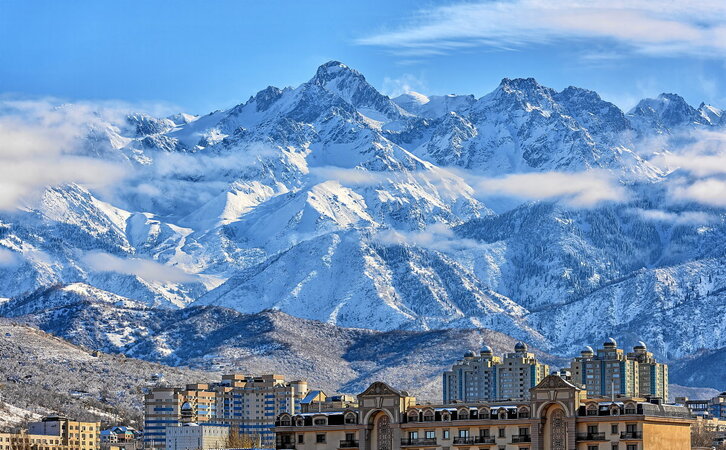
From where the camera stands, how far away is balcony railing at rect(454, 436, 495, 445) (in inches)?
5384

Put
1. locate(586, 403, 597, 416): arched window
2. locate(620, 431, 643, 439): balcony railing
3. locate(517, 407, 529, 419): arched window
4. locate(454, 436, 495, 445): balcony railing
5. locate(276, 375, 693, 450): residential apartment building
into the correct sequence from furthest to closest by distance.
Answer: locate(454, 436, 495, 445): balcony railing → locate(517, 407, 529, 419): arched window → locate(586, 403, 597, 416): arched window → locate(276, 375, 693, 450): residential apartment building → locate(620, 431, 643, 439): balcony railing

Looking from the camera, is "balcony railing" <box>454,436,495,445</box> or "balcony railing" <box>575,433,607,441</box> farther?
"balcony railing" <box>454,436,495,445</box>

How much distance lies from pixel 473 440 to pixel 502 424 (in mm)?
2563

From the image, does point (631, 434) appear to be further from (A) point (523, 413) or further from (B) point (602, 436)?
(A) point (523, 413)

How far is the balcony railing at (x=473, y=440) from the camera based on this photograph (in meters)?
137

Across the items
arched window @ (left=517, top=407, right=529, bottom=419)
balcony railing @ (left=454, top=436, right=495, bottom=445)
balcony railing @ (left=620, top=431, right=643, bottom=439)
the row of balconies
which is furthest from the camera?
balcony railing @ (left=454, top=436, right=495, bottom=445)

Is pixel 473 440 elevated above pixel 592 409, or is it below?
below

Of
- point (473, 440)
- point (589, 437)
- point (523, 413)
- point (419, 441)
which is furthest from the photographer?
point (419, 441)

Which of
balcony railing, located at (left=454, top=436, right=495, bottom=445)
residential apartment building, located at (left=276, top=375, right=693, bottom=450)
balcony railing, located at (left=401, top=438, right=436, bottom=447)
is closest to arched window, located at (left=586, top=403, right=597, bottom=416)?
residential apartment building, located at (left=276, top=375, right=693, bottom=450)

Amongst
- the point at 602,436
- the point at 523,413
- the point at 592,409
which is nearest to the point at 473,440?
the point at 523,413

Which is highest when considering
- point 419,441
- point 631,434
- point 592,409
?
point 592,409

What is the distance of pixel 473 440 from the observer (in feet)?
451

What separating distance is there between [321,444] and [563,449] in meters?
18.1

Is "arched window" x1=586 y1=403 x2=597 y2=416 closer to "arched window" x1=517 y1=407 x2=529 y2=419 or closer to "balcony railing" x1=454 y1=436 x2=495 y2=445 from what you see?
"arched window" x1=517 y1=407 x2=529 y2=419
